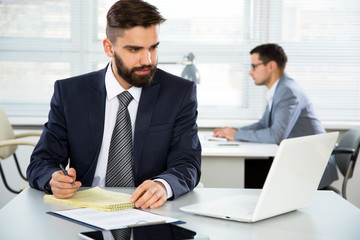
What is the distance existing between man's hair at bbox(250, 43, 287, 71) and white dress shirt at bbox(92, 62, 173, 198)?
2216 millimetres

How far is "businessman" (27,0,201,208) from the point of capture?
1892 mm

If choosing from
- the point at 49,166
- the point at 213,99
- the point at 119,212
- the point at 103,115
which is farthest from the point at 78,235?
the point at 213,99

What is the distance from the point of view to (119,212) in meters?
1.38

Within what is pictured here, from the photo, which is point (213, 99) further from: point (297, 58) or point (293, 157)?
point (293, 157)

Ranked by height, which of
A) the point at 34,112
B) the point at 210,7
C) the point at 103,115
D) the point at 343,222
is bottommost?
the point at 34,112

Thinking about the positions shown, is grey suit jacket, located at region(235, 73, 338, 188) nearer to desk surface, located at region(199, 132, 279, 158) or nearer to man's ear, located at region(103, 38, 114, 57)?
desk surface, located at region(199, 132, 279, 158)

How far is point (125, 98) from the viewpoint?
6.49ft

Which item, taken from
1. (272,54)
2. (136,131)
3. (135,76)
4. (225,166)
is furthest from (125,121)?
(272,54)

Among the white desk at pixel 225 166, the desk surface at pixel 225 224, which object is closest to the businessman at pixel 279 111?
the white desk at pixel 225 166

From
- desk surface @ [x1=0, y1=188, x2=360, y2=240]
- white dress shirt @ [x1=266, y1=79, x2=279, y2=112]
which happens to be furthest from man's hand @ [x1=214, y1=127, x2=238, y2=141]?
desk surface @ [x1=0, y1=188, x2=360, y2=240]

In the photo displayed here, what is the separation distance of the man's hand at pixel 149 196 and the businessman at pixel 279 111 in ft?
7.10

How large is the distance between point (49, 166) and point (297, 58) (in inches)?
128

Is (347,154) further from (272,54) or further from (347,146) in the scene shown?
(272,54)

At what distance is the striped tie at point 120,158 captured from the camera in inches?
75.2
